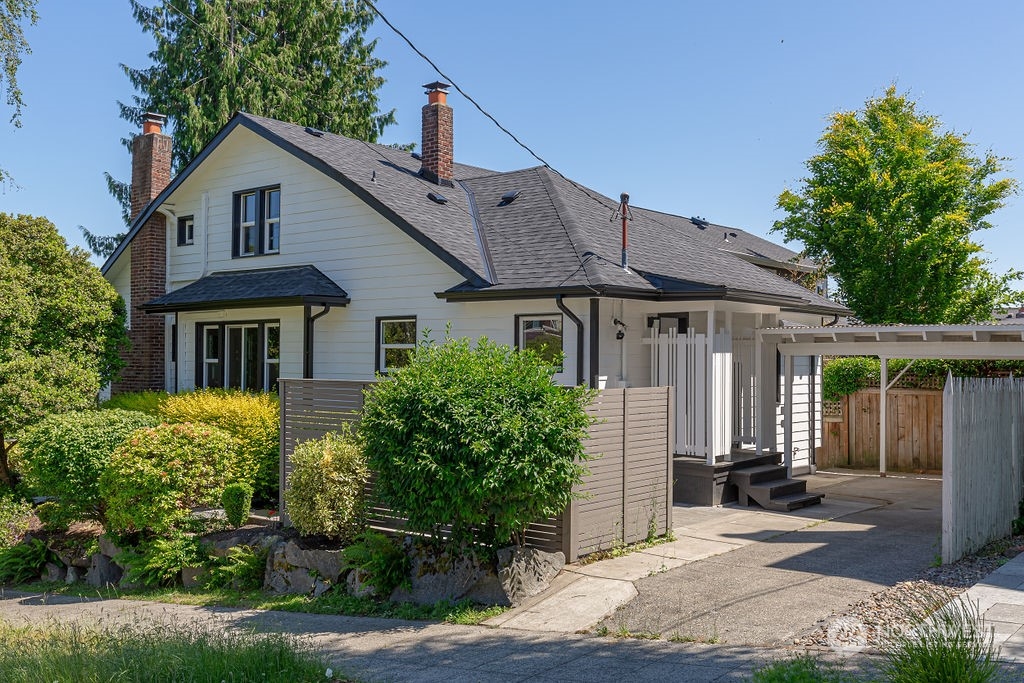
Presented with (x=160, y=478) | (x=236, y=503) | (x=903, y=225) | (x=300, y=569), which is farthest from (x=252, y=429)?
(x=903, y=225)

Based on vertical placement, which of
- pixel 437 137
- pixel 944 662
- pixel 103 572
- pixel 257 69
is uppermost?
pixel 257 69

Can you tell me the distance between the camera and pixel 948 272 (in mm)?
25453

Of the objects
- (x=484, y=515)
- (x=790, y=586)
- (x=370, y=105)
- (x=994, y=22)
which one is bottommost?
(x=790, y=586)

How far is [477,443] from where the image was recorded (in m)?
8.34

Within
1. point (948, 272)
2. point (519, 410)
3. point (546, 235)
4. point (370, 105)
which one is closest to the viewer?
point (519, 410)

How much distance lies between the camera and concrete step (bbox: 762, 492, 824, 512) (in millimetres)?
13414

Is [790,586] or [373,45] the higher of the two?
[373,45]

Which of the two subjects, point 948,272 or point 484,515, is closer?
point 484,515

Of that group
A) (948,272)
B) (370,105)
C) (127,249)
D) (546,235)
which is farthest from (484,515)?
(370,105)

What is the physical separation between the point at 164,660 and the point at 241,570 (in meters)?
4.76

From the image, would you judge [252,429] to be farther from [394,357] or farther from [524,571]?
[524,571]

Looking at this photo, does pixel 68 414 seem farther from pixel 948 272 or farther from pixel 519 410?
pixel 948 272

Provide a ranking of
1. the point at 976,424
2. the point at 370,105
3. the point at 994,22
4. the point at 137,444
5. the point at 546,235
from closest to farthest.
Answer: the point at 976,424
the point at 137,444
the point at 994,22
the point at 546,235
the point at 370,105

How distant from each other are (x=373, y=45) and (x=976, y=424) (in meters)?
34.6
